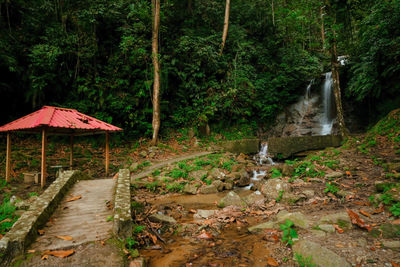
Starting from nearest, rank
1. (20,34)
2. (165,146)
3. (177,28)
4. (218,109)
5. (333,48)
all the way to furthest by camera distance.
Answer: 1. (333,48)
2. (20,34)
3. (165,146)
4. (218,109)
5. (177,28)

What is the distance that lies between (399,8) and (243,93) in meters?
9.81

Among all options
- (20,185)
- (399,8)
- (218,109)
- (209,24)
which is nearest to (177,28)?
(209,24)

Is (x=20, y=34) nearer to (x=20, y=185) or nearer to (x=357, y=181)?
(x=20, y=185)

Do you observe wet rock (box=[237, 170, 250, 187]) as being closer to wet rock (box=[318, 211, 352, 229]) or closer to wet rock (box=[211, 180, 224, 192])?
wet rock (box=[211, 180, 224, 192])

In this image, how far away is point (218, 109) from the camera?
53.6 ft

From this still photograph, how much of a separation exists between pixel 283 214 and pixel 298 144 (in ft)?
26.7

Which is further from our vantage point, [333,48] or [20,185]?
[333,48]

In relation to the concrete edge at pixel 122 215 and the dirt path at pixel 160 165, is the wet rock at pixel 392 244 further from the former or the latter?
the dirt path at pixel 160 165

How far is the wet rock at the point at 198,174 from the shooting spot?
951 centimetres

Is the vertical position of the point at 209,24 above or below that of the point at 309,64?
Result: above

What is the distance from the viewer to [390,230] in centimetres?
354

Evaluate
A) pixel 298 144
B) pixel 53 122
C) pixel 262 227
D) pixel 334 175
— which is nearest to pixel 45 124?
pixel 53 122

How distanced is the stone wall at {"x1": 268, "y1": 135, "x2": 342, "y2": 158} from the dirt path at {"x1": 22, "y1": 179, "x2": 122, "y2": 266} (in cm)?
1015

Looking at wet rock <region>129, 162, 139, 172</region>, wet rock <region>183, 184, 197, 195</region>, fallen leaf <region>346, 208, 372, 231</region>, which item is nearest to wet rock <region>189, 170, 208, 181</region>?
wet rock <region>183, 184, 197, 195</region>
